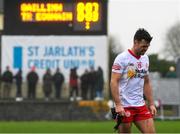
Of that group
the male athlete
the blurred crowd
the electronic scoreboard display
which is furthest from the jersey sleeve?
the electronic scoreboard display

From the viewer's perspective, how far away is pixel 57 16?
33.6 m

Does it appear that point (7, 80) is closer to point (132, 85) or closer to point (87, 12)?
point (87, 12)

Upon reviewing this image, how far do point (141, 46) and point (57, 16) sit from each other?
76.3ft

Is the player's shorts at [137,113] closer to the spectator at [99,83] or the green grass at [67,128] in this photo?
the green grass at [67,128]

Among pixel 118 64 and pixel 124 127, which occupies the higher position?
pixel 118 64

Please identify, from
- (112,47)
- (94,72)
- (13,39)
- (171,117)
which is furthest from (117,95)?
(112,47)

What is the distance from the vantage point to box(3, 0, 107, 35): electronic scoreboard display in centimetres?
3328

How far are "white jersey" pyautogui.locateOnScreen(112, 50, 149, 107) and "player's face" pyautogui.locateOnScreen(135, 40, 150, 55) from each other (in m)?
0.12

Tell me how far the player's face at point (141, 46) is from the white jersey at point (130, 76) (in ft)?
0.39

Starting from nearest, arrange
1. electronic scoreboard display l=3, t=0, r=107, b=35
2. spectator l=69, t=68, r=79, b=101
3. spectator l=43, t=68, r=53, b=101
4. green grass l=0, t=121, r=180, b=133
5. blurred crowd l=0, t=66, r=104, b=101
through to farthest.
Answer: green grass l=0, t=121, r=180, b=133 < electronic scoreboard display l=3, t=0, r=107, b=35 < blurred crowd l=0, t=66, r=104, b=101 < spectator l=43, t=68, r=53, b=101 < spectator l=69, t=68, r=79, b=101

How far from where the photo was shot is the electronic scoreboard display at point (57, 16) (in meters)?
33.3

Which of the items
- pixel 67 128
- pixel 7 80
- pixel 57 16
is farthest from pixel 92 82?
pixel 67 128

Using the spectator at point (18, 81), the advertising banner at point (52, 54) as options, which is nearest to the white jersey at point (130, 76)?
the spectator at point (18, 81)

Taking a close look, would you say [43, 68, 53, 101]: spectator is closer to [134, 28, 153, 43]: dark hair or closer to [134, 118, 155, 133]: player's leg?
[134, 118, 155, 133]: player's leg
